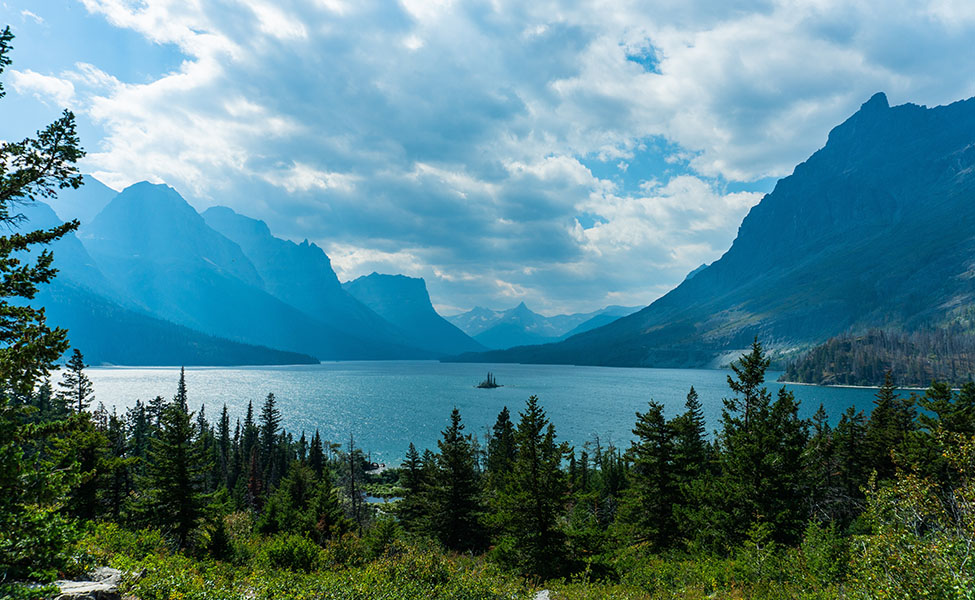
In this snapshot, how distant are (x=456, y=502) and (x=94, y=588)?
3225 centimetres

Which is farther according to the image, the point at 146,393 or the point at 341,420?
the point at 146,393

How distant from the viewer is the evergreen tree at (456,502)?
39.5m

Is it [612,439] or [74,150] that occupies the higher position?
[74,150]

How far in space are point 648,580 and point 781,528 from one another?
11408mm

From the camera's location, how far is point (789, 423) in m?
29.8

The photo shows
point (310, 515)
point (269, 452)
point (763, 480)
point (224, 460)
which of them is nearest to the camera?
point (763, 480)

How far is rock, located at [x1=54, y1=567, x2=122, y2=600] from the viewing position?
9938 millimetres

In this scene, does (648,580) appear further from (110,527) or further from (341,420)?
(341,420)

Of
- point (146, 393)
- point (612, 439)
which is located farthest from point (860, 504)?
point (146, 393)

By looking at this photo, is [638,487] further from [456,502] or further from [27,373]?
[27,373]

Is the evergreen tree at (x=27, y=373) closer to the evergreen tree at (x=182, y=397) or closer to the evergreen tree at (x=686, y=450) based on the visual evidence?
the evergreen tree at (x=182, y=397)

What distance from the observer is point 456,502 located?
4003 cm

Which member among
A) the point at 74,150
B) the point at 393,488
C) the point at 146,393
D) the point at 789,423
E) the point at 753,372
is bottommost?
the point at 393,488

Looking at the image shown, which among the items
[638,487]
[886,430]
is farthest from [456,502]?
[886,430]
